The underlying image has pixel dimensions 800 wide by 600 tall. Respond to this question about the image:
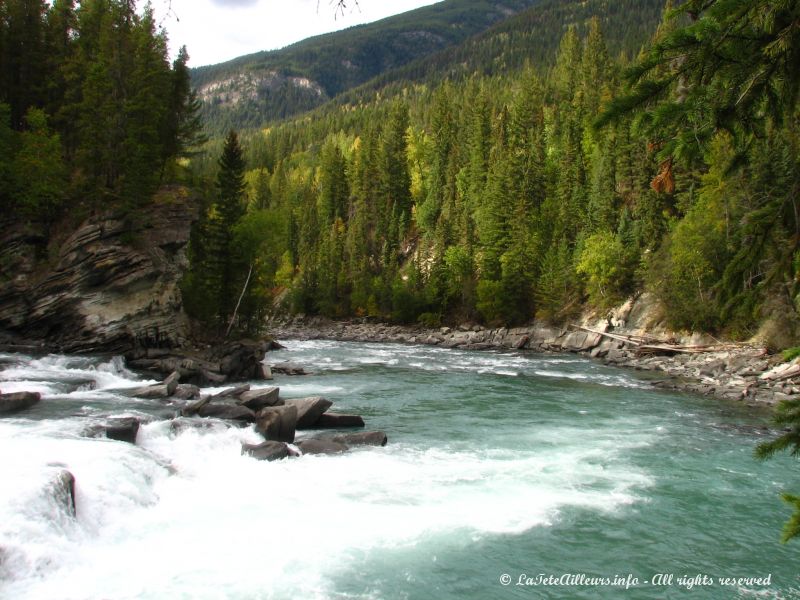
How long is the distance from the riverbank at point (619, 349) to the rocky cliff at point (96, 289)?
2790cm

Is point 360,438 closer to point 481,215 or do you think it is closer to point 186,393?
point 186,393

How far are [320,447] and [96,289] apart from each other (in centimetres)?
2046

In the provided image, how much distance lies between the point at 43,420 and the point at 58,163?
22173 millimetres

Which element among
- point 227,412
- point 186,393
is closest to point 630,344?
point 186,393

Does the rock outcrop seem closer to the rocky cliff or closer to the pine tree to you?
the rocky cliff

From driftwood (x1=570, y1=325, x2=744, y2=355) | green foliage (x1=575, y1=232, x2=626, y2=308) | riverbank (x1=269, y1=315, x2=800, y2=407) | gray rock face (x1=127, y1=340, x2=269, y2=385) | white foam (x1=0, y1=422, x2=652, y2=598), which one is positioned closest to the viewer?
white foam (x1=0, y1=422, x2=652, y2=598)

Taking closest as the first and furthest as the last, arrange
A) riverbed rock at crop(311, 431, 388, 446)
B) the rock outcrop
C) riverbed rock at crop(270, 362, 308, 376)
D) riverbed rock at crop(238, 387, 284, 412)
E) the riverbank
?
riverbed rock at crop(311, 431, 388, 446), riverbed rock at crop(238, 387, 284, 412), the riverbank, the rock outcrop, riverbed rock at crop(270, 362, 308, 376)

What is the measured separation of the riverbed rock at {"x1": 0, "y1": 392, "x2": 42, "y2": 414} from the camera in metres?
18.1

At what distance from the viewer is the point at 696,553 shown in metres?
10.9

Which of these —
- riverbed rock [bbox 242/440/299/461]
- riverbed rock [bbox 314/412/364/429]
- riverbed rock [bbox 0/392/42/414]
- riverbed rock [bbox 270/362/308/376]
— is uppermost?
riverbed rock [bbox 0/392/42/414]

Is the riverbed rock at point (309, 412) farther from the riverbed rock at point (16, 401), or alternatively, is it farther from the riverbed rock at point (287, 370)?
the riverbed rock at point (287, 370)

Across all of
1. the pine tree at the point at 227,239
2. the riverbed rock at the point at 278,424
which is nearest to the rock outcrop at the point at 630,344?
the riverbed rock at the point at 278,424

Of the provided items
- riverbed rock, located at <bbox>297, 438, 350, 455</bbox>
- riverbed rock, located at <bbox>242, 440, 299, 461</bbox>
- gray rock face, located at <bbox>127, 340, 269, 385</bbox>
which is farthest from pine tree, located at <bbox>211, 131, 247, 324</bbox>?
riverbed rock, located at <bbox>242, 440, 299, 461</bbox>

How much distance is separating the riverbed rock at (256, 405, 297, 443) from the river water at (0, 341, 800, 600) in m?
0.45
